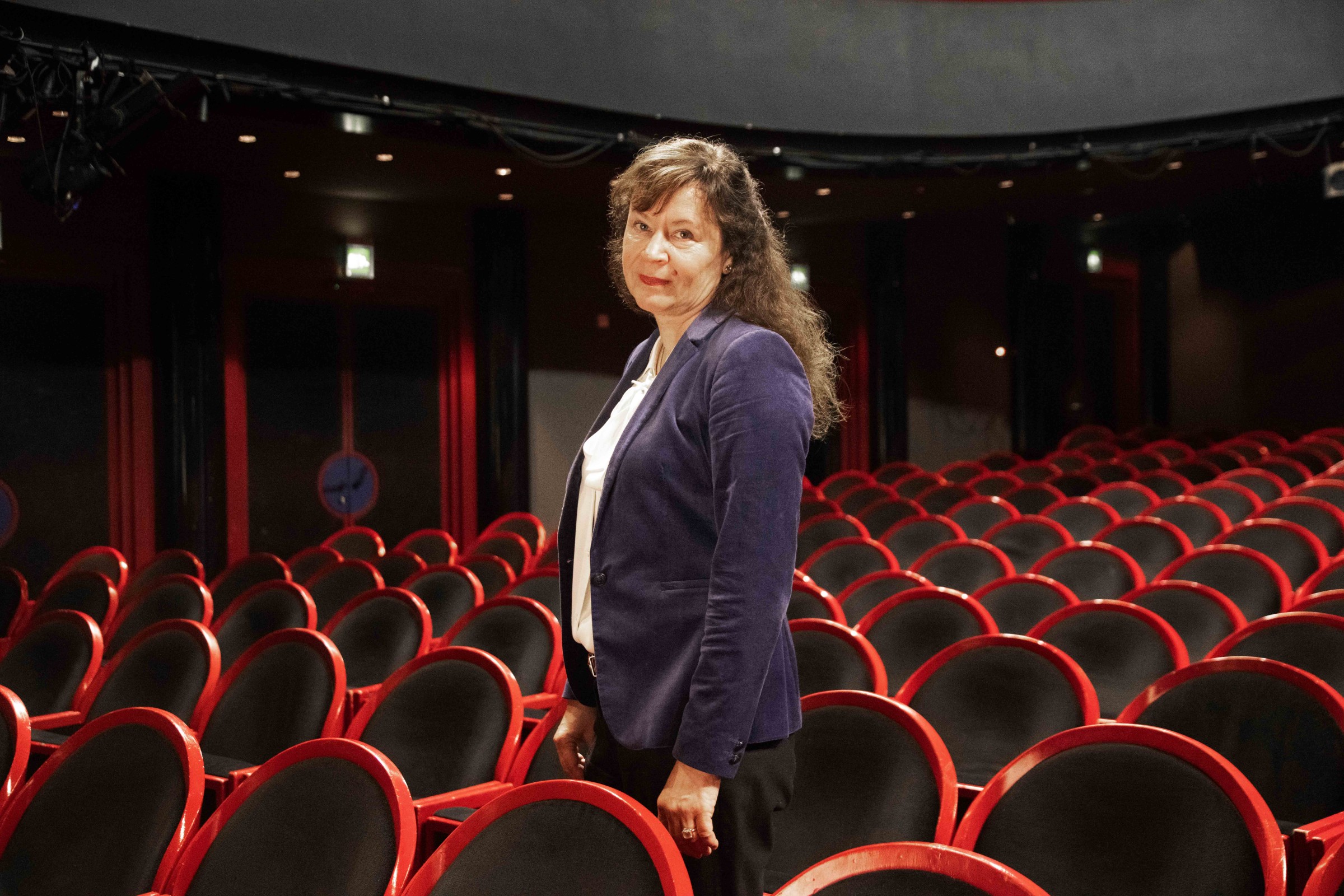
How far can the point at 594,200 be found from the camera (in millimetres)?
8383

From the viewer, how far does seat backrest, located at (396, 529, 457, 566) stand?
5918mm

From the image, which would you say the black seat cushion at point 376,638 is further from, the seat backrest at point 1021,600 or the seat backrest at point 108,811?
the seat backrest at point 1021,600

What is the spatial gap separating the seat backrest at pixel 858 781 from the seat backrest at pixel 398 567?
3.23 m

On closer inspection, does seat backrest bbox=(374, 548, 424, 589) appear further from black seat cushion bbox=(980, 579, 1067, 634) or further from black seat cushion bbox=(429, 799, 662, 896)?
black seat cushion bbox=(429, 799, 662, 896)

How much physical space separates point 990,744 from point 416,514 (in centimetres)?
642

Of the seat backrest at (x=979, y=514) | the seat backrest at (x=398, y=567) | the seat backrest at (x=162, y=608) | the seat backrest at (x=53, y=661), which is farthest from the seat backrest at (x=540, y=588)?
the seat backrest at (x=979, y=514)

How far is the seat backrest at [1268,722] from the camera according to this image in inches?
83.4

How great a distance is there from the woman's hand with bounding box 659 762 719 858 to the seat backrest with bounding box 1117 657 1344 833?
1.24 metres

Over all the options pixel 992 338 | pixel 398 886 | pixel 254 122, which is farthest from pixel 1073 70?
pixel 398 886

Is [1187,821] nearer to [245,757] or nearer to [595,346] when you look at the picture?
[245,757]

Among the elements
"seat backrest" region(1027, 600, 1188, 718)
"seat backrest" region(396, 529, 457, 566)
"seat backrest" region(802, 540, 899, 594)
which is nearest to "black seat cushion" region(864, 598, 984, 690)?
"seat backrest" region(1027, 600, 1188, 718)

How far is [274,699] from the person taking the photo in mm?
2904

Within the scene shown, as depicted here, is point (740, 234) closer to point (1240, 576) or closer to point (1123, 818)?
point (1123, 818)

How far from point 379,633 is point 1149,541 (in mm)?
3213
